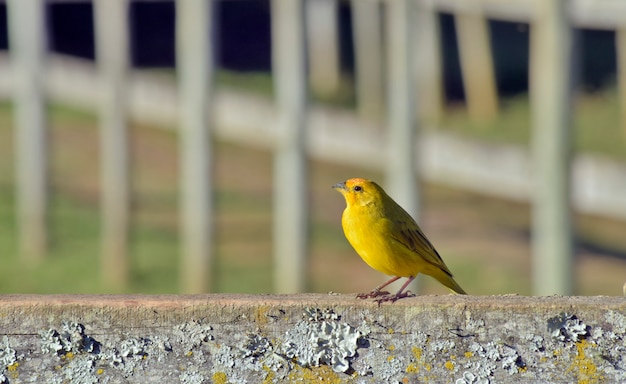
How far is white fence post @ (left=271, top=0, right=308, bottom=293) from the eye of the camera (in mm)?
11430

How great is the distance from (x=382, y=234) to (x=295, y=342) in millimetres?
1821

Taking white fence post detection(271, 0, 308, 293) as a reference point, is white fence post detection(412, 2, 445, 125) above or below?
above

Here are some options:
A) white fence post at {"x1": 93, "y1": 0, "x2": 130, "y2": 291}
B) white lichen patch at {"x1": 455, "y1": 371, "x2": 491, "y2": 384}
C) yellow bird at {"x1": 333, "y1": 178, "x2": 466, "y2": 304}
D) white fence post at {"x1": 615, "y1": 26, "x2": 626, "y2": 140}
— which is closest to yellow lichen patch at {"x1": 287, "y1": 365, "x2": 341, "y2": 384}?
white lichen patch at {"x1": 455, "y1": 371, "x2": 491, "y2": 384}

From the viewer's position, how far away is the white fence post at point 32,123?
1571 centimetres

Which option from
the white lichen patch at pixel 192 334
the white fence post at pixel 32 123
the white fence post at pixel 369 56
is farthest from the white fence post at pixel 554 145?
the white fence post at pixel 369 56

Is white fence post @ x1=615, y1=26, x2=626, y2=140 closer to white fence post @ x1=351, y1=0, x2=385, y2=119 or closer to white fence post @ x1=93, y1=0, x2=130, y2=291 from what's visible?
white fence post @ x1=351, y1=0, x2=385, y2=119

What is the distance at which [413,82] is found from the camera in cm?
1081

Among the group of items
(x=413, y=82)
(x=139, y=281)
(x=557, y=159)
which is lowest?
(x=139, y=281)

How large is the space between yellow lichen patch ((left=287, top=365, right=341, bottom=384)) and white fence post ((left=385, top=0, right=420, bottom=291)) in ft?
25.5

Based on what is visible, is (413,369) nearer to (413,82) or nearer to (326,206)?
(413,82)

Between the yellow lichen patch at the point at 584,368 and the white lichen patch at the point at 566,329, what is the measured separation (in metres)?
0.03

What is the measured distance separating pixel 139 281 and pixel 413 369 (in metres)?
11.6

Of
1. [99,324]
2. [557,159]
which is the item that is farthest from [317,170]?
[99,324]

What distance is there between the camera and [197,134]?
12.3 metres
